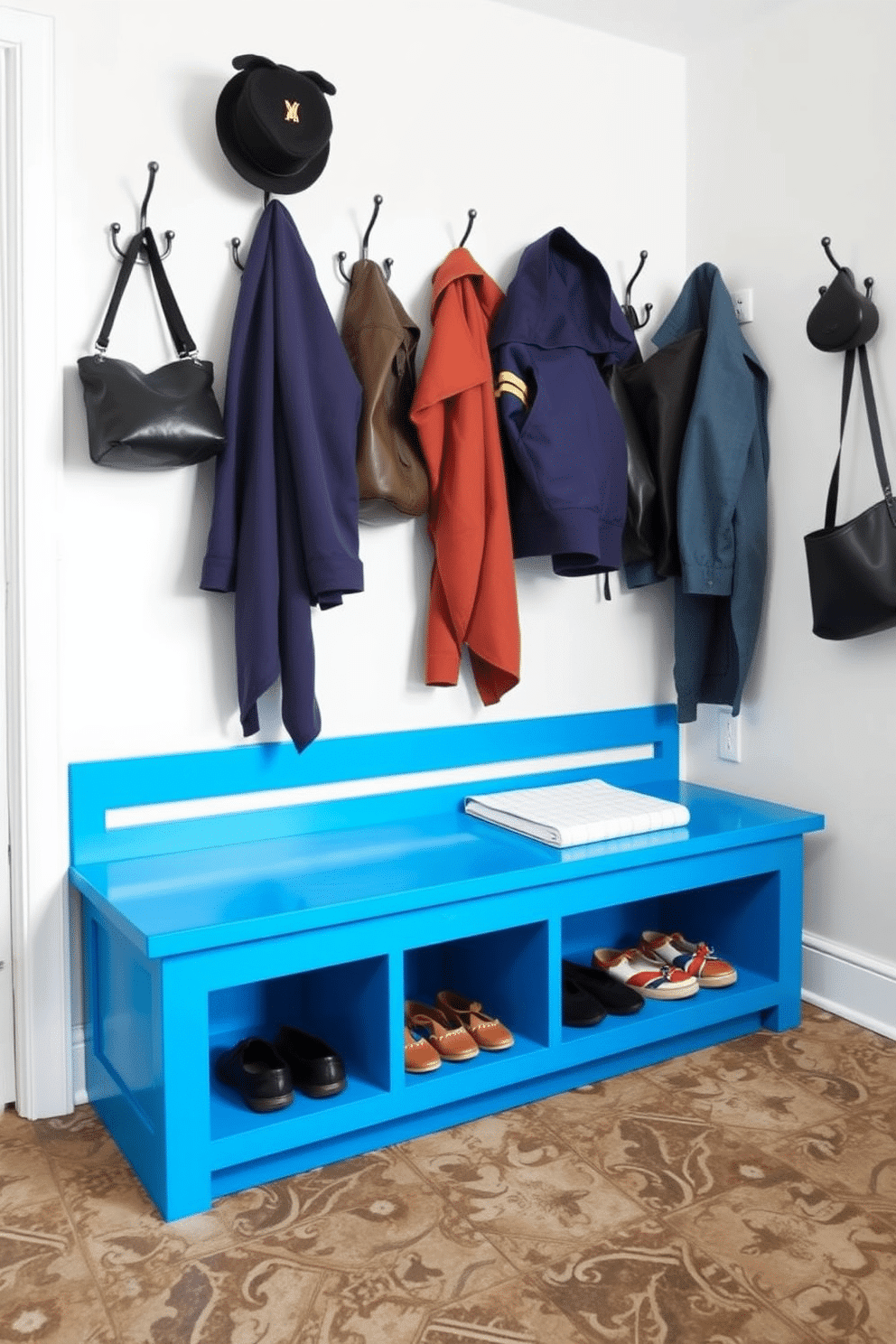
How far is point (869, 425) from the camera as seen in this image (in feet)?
7.70

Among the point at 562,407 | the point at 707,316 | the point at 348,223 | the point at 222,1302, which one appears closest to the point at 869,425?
the point at 707,316

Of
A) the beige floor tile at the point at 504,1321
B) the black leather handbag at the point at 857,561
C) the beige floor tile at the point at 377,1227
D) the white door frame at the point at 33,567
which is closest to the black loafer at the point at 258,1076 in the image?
the beige floor tile at the point at 377,1227

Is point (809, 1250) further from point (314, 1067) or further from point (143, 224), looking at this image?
point (143, 224)

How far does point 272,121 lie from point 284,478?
63 centimetres

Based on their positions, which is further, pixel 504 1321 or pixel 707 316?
pixel 707 316

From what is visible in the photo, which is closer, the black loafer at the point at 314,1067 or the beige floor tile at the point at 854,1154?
the beige floor tile at the point at 854,1154

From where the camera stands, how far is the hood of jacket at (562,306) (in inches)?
93.9

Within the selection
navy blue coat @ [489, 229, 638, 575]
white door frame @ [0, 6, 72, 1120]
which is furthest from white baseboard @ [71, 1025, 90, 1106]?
navy blue coat @ [489, 229, 638, 575]

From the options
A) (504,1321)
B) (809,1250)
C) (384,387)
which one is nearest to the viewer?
(504,1321)

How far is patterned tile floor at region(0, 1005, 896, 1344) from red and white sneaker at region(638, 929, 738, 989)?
0.27 meters

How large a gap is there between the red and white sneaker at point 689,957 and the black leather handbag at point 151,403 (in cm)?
143

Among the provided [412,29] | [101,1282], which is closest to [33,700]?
[101,1282]

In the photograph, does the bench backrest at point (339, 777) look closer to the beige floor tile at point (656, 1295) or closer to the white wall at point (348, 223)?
the white wall at point (348, 223)

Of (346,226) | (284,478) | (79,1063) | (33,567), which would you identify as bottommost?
(79,1063)
